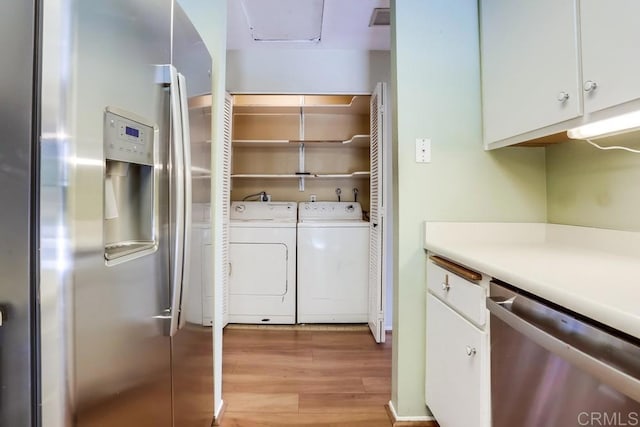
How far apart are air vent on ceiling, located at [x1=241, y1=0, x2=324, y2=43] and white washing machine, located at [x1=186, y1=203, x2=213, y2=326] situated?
1.52 m

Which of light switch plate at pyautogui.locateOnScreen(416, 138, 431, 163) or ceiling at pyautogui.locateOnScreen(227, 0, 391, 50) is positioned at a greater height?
ceiling at pyautogui.locateOnScreen(227, 0, 391, 50)

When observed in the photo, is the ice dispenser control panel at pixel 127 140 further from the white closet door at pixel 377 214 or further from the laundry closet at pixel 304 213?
the white closet door at pixel 377 214

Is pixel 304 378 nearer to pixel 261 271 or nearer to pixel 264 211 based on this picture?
pixel 261 271

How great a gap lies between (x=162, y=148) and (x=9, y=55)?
398mm

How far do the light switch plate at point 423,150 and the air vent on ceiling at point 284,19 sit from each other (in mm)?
1238

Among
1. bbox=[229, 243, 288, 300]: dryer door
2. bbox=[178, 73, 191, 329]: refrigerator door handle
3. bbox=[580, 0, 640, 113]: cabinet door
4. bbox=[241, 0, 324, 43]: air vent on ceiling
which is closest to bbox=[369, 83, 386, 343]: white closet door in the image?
bbox=[241, 0, 324, 43]: air vent on ceiling

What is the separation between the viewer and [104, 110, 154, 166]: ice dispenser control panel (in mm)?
737

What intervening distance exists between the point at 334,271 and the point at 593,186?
1.93 m

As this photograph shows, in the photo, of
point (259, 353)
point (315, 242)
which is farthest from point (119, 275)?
point (315, 242)

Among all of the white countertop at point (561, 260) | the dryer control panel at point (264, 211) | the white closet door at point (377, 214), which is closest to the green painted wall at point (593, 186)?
the white countertop at point (561, 260)

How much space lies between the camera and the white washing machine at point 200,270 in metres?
1.23

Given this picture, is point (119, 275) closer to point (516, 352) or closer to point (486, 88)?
point (516, 352)

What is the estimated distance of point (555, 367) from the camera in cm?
75

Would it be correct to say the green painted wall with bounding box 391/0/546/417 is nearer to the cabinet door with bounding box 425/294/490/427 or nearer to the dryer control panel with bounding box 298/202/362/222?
the cabinet door with bounding box 425/294/490/427
